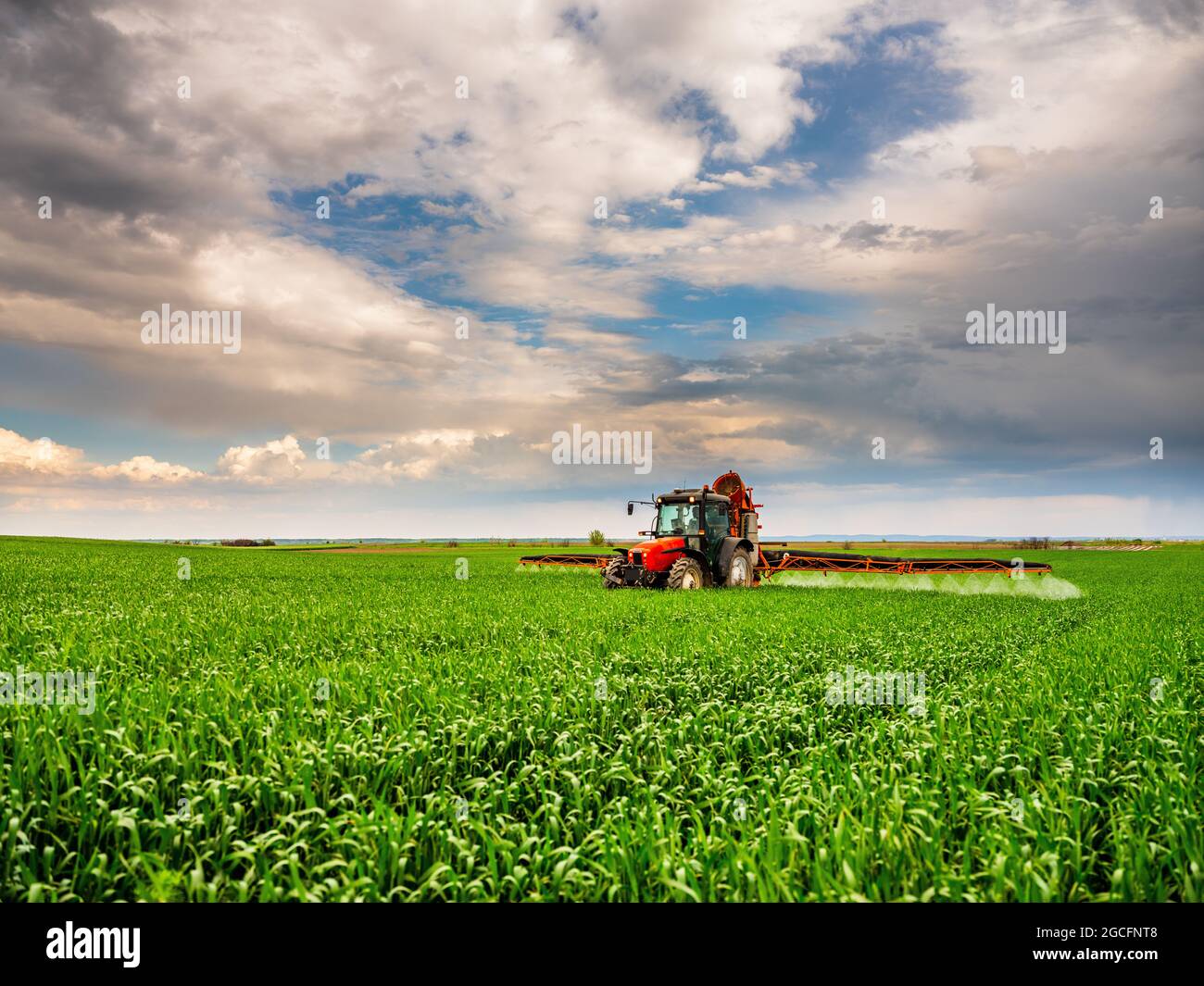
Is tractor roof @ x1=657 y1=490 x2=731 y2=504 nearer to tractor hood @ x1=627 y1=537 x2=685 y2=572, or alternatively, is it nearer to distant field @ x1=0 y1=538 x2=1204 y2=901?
tractor hood @ x1=627 y1=537 x2=685 y2=572

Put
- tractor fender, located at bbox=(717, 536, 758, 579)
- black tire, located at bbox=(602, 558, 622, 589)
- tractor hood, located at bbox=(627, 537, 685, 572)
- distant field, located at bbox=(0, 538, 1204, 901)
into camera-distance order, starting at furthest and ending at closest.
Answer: tractor fender, located at bbox=(717, 536, 758, 579) → black tire, located at bbox=(602, 558, 622, 589) → tractor hood, located at bbox=(627, 537, 685, 572) → distant field, located at bbox=(0, 538, 1204, 901)

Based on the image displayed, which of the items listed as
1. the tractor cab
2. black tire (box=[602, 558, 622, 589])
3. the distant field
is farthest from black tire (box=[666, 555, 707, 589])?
the distant field

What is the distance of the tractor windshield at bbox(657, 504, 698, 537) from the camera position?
78.2 feet

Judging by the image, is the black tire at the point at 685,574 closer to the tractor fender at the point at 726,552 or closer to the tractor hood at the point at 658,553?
the tractor hood at the point at 658,553

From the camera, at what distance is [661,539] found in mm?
23500

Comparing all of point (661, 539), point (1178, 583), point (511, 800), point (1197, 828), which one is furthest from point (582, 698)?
point (1178, 583)

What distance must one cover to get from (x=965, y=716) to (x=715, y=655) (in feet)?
12.8

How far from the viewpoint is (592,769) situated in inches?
232

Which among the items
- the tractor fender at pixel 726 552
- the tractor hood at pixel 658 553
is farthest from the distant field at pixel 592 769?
the tractor fender at pixel 726 552

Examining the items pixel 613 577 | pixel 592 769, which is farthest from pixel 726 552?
pixel 592 769

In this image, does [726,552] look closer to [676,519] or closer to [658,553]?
[676,519]

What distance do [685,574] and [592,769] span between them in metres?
17.4

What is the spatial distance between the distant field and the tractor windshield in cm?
1106

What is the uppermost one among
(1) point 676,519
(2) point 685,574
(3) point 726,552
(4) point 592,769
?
(1) point 676,519
